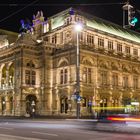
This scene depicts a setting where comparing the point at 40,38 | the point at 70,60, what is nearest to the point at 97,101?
the point at 70,60

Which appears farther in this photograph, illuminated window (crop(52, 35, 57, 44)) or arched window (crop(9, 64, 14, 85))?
illuminated window (crop(52, 35, 57, 44))

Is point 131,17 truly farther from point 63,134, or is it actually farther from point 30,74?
point 30,74

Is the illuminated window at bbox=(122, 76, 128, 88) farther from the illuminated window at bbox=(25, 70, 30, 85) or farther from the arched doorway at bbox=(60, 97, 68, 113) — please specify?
the illuminated window at bbox=(25, 70, 30, 85)

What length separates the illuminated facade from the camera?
6263 cm

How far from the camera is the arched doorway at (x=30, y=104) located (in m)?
64.3

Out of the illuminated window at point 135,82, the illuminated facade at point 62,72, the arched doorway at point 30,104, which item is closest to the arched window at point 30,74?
the illuminated facade at point 62,72

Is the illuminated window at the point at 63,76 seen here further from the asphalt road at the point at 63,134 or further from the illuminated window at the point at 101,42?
the asphalt road at the point at 63,134

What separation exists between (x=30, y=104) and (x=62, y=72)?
31.6ft

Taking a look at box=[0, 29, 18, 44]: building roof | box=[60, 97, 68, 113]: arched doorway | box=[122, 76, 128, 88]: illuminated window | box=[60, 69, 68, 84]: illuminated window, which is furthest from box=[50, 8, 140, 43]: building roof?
box=[60, 97, 68, 113]: arched doorway

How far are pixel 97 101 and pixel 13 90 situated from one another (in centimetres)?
1744

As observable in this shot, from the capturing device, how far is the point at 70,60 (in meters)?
62.5

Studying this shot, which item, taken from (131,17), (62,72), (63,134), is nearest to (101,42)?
(62,72)

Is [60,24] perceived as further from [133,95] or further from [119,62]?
[133,95]

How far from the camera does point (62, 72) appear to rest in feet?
211
